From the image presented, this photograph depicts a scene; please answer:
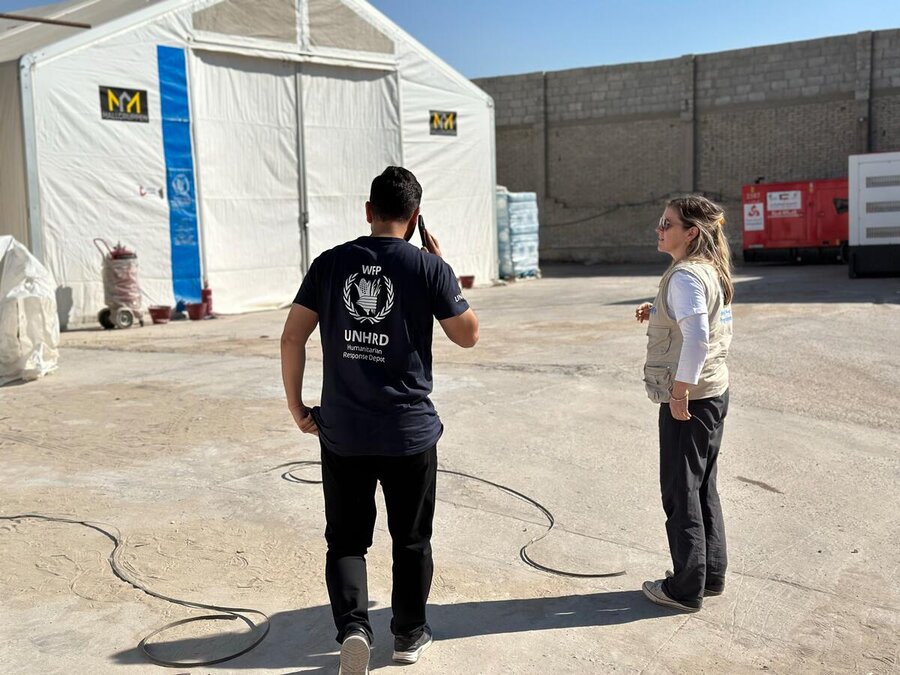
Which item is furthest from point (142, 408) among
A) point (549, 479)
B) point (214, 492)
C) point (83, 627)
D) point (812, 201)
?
point (812, 201)

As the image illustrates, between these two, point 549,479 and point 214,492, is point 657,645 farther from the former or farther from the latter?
point 214,492

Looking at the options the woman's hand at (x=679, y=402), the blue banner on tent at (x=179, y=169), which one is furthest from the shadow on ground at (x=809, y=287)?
the woman's hand at (x=679, y=402)

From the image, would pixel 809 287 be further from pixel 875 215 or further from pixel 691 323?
pixel 691 323

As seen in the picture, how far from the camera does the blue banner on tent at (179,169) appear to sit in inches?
632

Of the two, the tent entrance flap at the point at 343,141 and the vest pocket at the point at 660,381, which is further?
the tent entrance flap at the point at 343,141

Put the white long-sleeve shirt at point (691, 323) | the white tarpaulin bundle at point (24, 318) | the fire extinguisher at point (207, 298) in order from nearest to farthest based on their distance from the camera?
the white long-sleeve shirt at point (691, 323) < the white tarpaulin bundle at point (24, 318) < the fire extinguisher at point (207, 298)

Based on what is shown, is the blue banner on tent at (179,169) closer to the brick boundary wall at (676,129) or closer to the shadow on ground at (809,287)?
the shadow on ground at (809,287)

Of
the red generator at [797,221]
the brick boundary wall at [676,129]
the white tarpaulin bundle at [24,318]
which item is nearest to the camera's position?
the white tarpaulin bundle at [24,318]

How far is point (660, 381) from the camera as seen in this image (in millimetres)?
4242

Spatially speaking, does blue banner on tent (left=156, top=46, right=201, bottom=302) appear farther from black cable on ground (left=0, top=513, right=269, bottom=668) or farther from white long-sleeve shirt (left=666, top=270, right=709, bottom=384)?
white long-sleeve shirt (left=666, top=270, right=709, bottom=384)

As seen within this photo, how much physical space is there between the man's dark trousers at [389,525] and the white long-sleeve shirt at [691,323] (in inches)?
44.2

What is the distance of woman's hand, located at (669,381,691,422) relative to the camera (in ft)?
13.3

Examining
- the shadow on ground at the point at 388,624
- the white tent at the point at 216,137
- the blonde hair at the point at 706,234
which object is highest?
the white tent at the point at 216,137

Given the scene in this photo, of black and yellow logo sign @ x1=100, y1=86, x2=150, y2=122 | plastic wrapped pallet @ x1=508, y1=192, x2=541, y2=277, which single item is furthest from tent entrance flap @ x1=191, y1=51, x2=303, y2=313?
plastic wrapped pallet @ x1=508, y1=192, x2=541, y2=277
